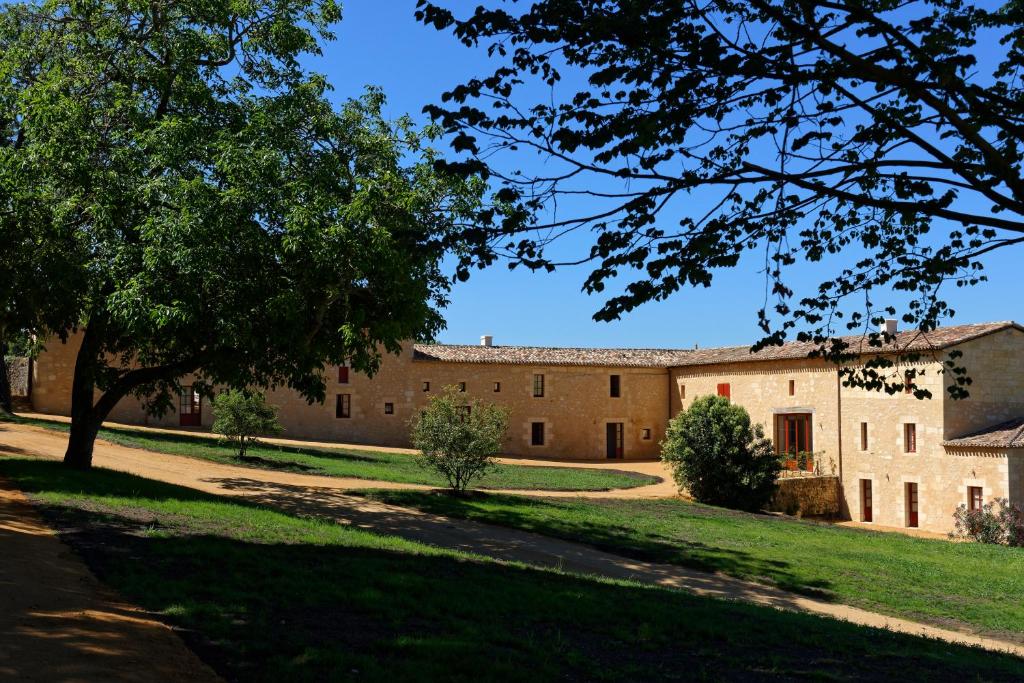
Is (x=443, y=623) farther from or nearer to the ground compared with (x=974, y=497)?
farther from the ground

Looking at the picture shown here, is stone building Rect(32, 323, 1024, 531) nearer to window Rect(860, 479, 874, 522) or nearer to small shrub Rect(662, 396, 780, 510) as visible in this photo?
window Rect(860, 479, 874, 522)

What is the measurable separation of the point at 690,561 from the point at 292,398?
25919 millimetres

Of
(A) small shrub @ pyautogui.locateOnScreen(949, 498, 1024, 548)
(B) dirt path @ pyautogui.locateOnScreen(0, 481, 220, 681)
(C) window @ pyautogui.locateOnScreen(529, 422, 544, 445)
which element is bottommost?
(A) small shrub @ pyautogui.locateOnScreen(949, 498, 1024, 548)

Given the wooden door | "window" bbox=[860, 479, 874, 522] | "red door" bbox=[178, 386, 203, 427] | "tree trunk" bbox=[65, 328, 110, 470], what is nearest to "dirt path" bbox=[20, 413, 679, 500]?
the wooden door

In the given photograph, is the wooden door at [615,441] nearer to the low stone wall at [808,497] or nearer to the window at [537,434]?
the window at [537,434]

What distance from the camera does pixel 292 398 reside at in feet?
122

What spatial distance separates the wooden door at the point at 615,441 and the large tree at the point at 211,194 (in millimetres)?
27055

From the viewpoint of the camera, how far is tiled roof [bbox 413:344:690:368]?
40438 millimetres

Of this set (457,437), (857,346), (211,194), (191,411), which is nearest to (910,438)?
(857,346)

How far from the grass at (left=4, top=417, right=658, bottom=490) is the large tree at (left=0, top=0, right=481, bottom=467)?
27.7ft

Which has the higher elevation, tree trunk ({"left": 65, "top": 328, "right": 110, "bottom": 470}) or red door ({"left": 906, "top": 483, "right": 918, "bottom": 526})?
tree trunk ({"left": 65, "top": 328, "right": 110, "bottom": 470})

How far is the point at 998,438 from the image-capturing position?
24.8 m

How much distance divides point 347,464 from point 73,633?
2161 centimetres

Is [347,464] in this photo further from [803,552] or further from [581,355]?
[581,355]
